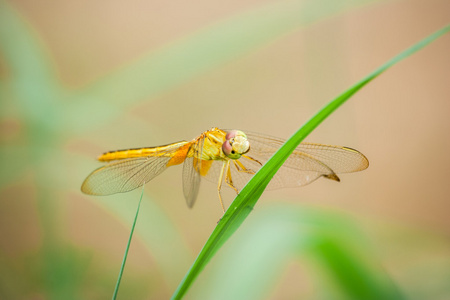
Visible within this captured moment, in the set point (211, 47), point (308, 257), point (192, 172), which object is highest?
point (211, 47)

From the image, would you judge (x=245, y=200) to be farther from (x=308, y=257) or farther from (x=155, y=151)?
(x=155, y=151)

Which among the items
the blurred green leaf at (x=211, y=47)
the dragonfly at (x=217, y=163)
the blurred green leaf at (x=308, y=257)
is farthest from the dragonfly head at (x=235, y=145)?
the blurred green leaf at (x=211, y=47)

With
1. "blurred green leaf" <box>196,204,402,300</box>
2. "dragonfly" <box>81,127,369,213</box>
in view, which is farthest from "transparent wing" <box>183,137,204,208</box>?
"blurred green leaf" <box>196,204,402,300</box>

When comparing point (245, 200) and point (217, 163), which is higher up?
point (217, 163)

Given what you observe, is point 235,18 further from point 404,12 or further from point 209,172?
point 404,12

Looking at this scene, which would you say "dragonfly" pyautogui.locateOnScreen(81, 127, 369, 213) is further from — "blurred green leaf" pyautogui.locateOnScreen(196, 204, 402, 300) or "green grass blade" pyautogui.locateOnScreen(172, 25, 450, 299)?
"green grass blade" pyautogui.locateOnScreen(172, 25, 450, 299)

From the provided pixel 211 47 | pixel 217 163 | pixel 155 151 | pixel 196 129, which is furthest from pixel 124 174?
pixel 196 129
